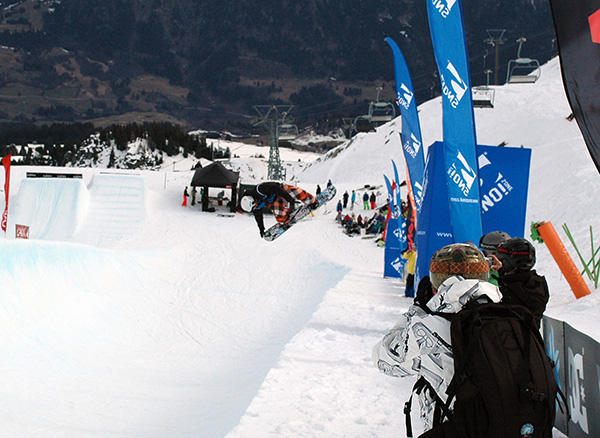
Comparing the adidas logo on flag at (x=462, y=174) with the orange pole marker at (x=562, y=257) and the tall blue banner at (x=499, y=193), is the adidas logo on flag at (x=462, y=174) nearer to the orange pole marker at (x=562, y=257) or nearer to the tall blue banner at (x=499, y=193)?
the tall blue banner at (x=499, y=193)

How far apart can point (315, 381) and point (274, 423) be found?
1240 millimetres

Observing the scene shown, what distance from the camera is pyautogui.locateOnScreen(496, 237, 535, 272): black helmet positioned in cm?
376

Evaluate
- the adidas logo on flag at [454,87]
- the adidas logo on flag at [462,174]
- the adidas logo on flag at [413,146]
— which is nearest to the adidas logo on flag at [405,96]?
the adidas logo on flag at [413,146]

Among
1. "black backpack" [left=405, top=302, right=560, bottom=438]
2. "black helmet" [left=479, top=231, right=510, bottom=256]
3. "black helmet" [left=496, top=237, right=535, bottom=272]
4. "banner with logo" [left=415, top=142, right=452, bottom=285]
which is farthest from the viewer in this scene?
"banner with logo" [left=415, top=142, right=452, bottom=285]

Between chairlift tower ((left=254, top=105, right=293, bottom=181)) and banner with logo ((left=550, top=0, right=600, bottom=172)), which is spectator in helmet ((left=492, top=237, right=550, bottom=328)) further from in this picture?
chairlift tower ((left=254, top=105, right=293, bottom=181))

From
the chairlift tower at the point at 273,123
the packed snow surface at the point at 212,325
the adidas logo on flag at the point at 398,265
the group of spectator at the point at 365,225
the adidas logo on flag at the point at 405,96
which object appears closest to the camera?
the packed snow surface at the point at 212,325

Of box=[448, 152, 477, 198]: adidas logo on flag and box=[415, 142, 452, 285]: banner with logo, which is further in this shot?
box=[415, 142, 452, 285]: banner with logo

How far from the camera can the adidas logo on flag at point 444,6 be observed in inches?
224

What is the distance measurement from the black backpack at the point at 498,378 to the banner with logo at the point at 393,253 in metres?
11.1

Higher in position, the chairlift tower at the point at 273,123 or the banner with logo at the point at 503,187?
the chairlift tower at the point at 273,123

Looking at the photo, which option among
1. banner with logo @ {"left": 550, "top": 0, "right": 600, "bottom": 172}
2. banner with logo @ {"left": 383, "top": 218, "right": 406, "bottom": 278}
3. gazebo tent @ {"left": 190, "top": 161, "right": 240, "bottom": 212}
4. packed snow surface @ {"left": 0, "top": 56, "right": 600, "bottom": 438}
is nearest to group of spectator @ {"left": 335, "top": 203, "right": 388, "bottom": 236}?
packed snow surface @ {"left": 0, "top": 56, "right": 600, "bottom": 438}

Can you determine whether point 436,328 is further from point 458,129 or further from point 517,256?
point 458,129

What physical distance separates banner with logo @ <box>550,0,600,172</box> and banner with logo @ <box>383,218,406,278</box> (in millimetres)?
10986

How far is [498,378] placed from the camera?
2.03m
